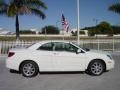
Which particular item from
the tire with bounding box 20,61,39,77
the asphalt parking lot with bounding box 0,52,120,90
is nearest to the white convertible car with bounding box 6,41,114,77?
the tire with bounding box 20,61,39,77

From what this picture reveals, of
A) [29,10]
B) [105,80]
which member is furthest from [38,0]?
[105,80]

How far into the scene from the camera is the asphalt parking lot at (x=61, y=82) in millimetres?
8062

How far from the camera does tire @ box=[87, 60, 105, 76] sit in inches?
404

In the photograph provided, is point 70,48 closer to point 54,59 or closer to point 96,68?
point 54,59

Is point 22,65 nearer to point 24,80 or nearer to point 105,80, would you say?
point 24,80

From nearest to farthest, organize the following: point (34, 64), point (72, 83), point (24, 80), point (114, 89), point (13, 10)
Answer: point (114, 89) < point (72, 83) < point (24, 80) < point (34, 64) < point (13, 10)

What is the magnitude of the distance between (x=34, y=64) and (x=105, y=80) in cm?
290

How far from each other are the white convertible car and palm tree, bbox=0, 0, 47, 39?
13.3 meters

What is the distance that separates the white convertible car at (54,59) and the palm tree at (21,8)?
13311 millimetres

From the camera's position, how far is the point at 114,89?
7.73m

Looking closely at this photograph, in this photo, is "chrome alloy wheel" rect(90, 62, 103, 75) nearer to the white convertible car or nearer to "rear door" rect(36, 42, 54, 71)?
the white convertible car

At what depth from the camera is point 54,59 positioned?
1009cm

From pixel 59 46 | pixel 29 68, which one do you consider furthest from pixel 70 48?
pixel 29 68

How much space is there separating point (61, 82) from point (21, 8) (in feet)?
50.5
